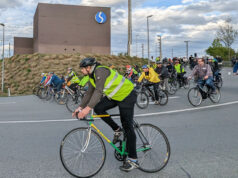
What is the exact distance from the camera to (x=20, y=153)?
5465 millimetres

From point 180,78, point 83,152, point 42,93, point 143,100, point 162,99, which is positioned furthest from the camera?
point 180,78

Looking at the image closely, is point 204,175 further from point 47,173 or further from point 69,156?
point 47,173

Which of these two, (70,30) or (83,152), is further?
(70,30)

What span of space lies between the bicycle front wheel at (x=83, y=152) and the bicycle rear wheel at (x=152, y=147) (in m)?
0.60

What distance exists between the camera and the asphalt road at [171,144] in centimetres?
437

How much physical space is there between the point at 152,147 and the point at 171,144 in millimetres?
1694

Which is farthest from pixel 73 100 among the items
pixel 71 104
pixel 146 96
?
pixel 146 96

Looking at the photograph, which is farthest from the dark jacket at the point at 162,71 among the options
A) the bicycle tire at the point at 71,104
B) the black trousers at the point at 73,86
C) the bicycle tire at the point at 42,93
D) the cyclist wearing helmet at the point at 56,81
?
the bicycle tire at the point at 42,93

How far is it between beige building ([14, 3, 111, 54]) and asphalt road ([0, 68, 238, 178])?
98.3 feet

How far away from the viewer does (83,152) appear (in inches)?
162

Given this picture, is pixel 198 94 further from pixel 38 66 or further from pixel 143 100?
pixel 38 66

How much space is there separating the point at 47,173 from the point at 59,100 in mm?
10908

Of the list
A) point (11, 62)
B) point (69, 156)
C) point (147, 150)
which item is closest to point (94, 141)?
point (69, 156)

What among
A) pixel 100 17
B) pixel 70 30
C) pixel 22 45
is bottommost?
pixel 22 45
